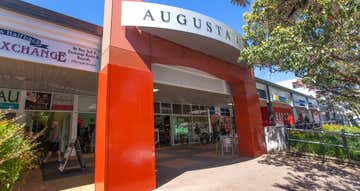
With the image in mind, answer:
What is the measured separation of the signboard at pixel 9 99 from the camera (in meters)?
8.20

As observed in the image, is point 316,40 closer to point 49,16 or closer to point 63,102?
point 49,16

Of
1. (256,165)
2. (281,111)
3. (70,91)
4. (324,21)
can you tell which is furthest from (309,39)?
(281,111)

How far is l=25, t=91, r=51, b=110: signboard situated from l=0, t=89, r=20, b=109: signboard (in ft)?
1.26

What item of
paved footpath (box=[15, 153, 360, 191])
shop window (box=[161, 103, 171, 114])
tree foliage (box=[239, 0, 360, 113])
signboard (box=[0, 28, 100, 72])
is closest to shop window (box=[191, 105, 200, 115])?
shop window (box=[161, 103, 171, 114])

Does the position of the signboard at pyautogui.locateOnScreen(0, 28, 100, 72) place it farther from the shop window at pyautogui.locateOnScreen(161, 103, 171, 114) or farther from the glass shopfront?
the shop window at pyautogui.locateOnScreen(161, 103, 171, 114)

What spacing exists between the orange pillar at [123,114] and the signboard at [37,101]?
659 cm

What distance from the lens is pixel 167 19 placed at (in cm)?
493

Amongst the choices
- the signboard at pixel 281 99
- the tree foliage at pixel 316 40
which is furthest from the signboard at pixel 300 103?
the tree foliage at pixel 316 40

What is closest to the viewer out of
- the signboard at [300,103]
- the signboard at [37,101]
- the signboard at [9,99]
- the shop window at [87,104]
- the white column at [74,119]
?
the signboard at [9,99]

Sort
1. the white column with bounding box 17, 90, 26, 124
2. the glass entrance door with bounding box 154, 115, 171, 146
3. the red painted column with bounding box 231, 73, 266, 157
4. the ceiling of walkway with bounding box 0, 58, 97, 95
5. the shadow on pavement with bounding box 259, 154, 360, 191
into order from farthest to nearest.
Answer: the glass entrance door with bounding box 154, 115, 171, 146 → the white column with bounding box 17, 90, 26, 124 → the red painted column with bounding box 231, 73, 266, 157 → the ceiling of walkway with bounding box 0, 58, 97, 95 → the shadow on pavement with bounding box 259, 154, 360, 191

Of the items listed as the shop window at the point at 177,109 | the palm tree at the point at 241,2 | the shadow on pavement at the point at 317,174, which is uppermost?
the palm tree at the point at 241,2

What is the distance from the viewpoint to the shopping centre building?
14.1 ft

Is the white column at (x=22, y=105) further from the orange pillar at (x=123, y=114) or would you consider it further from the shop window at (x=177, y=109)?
the shop window at (x=177, y=109)

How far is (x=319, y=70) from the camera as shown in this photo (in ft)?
16.4
